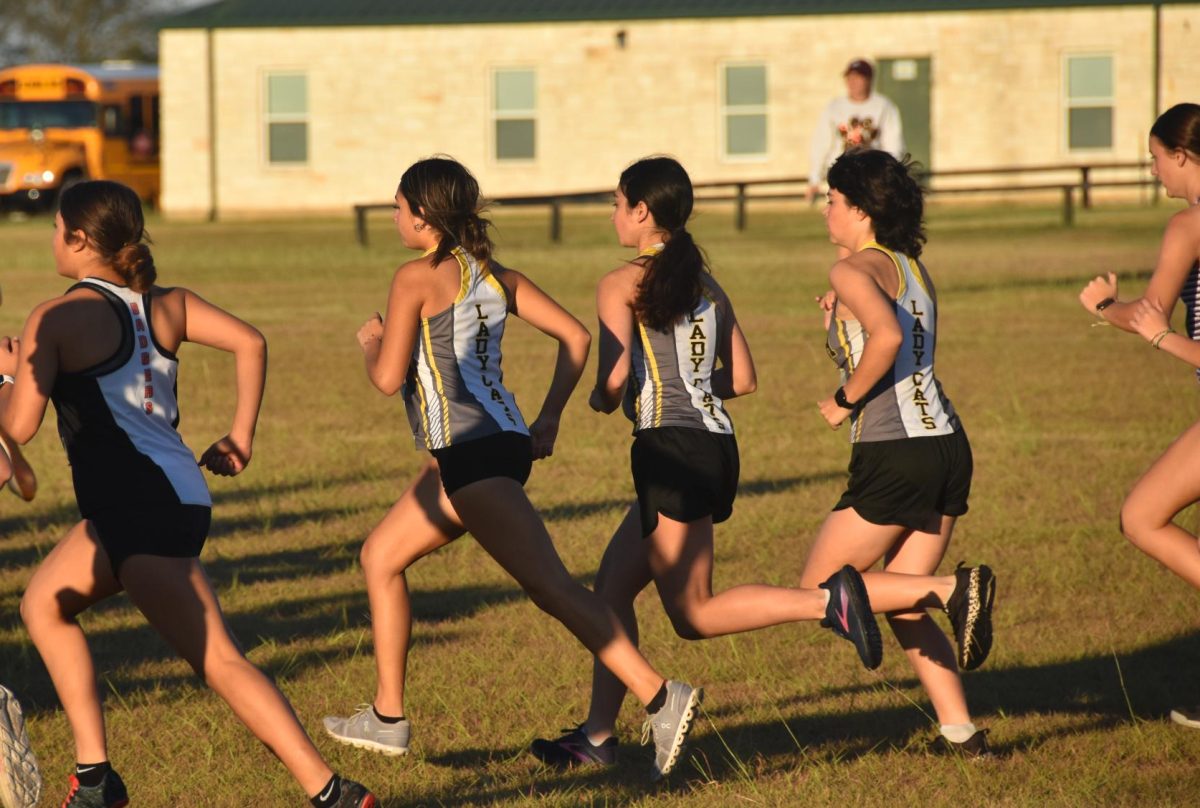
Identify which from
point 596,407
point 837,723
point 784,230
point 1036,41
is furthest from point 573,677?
point 1036,41

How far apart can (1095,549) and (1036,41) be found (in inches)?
1218

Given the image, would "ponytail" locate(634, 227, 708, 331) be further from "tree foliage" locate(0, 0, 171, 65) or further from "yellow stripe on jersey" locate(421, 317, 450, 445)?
"tree foliage" locate(0, 0, 171, 65)

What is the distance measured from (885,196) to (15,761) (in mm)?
2817

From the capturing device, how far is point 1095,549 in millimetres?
8289

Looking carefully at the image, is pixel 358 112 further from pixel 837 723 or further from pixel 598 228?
pixel 837 723

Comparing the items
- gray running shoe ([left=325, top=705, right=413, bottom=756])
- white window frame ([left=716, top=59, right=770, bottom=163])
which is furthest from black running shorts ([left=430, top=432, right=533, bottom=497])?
white window frame ([left=716, top=59, right=770, bottom=163])

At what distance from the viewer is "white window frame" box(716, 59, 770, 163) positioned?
127 ft

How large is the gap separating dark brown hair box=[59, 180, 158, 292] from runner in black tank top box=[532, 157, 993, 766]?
1310 millimetres

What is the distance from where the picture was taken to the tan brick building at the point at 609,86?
37.4 metres

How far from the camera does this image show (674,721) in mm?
4906

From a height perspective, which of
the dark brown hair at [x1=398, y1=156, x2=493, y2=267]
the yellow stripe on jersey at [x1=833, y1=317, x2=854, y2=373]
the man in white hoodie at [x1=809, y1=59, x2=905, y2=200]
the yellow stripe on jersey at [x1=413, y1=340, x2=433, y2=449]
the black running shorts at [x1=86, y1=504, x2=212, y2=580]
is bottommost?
the black running shorts at [x1=86, y1=504, x2=212, y2=580]

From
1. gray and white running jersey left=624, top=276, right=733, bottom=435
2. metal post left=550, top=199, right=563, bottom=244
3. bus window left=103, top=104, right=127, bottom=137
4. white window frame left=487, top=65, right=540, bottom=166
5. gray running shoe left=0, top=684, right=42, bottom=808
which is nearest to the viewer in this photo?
gray running shoe left=0, top=684, right=42, bottom=808

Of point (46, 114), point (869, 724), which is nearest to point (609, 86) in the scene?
point (46, 114)

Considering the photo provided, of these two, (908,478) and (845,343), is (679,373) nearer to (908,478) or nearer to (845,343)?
(845,343)
